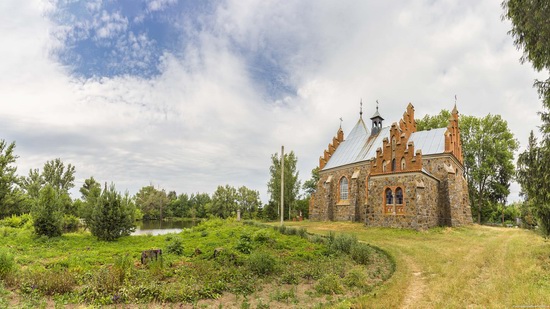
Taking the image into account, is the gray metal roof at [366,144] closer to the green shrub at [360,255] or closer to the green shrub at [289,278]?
the green shrub at [360,255]

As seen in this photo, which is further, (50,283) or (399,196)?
(399,196)

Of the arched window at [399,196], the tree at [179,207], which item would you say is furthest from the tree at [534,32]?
the tree at [179,207]

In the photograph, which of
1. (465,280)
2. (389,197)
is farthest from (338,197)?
(465,280)

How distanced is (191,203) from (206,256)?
218ft

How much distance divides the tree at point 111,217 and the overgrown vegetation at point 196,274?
162 cm

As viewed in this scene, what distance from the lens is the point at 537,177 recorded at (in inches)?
397

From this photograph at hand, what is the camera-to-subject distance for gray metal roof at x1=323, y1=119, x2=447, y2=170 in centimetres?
2950

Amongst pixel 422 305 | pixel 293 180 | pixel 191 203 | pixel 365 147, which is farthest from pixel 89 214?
pixel 191 203

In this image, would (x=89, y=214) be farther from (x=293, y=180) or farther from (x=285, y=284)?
(x=293, y=180)

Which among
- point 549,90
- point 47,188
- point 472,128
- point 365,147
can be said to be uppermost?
point 472,128

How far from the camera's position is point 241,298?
7.39 m

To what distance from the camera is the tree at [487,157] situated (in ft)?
120

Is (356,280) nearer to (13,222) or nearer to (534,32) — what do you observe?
(534,32)

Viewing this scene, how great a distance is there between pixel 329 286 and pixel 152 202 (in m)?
66.6
